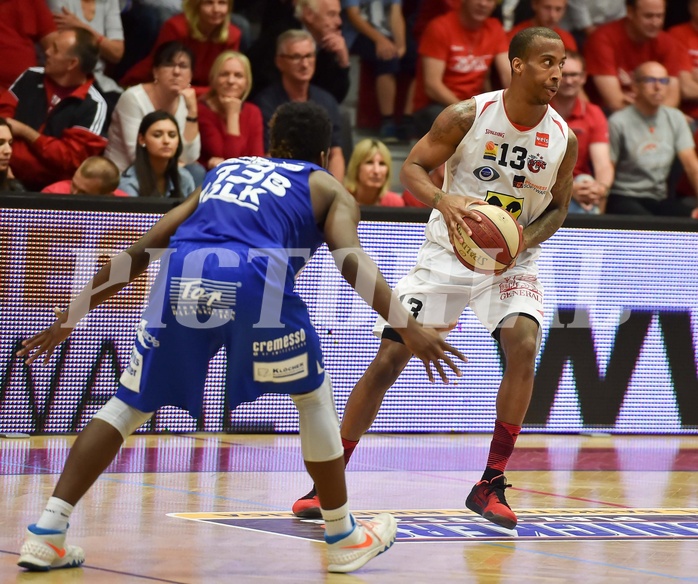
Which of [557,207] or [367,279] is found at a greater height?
[367,279]

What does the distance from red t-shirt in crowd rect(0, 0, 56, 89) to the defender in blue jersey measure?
4.74 meters

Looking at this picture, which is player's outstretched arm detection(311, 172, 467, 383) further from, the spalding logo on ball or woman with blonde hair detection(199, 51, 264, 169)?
woman with blonde hair detection(199, 51, 264, 169)

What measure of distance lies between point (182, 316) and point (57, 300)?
3206 mm

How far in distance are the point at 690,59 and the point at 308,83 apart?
348 cm

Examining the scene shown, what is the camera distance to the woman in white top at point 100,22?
888 centimetres

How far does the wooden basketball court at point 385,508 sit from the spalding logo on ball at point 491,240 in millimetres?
1123

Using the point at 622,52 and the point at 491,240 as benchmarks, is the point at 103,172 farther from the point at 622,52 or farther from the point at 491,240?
the point at 622,52

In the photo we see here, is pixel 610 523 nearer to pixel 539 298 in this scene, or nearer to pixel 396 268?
pixel 539 298

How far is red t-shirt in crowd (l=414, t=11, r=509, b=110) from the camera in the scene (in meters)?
9.59

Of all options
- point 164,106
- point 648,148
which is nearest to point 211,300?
point 164,106

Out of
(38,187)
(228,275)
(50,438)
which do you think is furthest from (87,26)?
(228,275)

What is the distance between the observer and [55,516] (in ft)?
13.4

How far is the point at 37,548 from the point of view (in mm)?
4047

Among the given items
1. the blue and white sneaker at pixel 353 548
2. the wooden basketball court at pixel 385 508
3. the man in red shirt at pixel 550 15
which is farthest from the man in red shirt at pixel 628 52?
the blue and white sneaker at pixel 353 548
